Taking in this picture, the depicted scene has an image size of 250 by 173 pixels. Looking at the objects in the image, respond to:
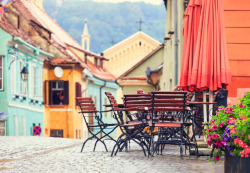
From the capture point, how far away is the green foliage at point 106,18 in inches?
5965

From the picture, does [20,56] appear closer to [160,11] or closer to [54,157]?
[54,157]

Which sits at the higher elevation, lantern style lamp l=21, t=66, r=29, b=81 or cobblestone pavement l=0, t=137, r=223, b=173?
lantern style lamp l=21, t=66, r=29, b=81

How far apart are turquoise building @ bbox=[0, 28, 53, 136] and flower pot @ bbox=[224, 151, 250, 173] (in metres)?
20.5

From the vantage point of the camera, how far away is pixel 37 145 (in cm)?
1405

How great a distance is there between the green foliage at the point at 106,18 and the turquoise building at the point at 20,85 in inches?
4404

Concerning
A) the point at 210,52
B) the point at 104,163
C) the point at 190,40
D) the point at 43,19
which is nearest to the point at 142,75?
the point at 43,19

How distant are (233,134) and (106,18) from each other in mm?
163633

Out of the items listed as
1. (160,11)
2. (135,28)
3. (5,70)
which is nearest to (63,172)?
(5,70)

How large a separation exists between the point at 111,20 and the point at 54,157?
516 feet

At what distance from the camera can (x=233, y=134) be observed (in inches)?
237

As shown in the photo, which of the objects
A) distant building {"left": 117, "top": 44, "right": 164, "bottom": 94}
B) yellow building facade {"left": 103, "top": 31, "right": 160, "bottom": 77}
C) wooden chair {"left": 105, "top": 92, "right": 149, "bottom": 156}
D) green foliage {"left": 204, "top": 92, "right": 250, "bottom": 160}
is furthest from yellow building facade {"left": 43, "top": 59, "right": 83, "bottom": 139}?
green foliage {"left": 204, "top": 92, "right": 250, "bottom": 160}

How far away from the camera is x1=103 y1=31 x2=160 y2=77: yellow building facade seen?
5347 cm

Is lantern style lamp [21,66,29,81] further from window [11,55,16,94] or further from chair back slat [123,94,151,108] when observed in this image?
chair back slat [123,94,151,108]

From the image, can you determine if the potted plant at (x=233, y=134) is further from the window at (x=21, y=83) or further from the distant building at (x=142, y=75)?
the distant building at (x=142, y=75)
